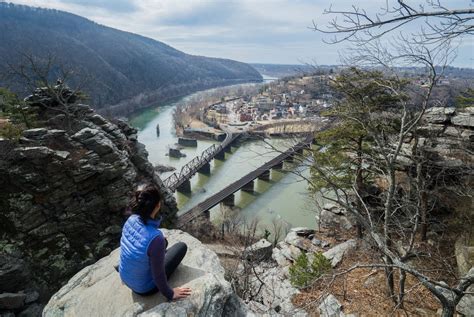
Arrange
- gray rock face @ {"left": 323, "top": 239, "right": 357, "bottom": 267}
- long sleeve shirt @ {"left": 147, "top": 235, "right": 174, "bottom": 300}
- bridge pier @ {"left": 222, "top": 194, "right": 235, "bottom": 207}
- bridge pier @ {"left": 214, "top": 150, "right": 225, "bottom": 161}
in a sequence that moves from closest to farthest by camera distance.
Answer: long sleeve shirt @ {"left": 147, "top": 235, "right": 174, "bottom": 300}
gray rock face @ {"left": 323, "top": 239, "right": 357, "bottom": 267}
bridge pier @ {"left": 222, "top": 194, "right": 235, "bottom": 207}
bridge pier @ {"left": 214, "top": 150, "right": 225, "bottom": 161}

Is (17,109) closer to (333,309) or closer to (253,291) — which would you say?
(253,291)

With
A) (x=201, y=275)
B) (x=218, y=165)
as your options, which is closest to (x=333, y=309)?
(x=201, y=275)

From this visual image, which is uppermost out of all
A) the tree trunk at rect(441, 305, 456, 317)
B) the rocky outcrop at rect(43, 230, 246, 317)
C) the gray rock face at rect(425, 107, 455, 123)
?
the gray rock face at rect(425, 107, 455, 123)

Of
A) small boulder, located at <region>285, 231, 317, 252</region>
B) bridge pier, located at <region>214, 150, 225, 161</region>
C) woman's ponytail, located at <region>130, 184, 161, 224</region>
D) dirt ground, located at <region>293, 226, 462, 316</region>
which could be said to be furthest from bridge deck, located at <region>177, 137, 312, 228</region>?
woman's ponytail, located at <region>130, 184, 161, 224</region>

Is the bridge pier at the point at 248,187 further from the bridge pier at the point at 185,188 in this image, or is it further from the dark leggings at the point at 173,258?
the dark leggings at the point at 173,258

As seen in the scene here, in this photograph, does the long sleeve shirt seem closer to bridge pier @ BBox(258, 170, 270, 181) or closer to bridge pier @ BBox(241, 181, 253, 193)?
bridge pier @ BBox(241, 181, 253, 193)
